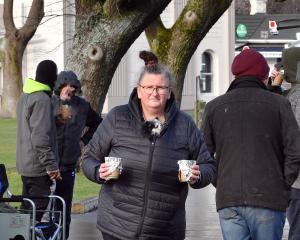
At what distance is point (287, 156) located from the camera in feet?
21.2

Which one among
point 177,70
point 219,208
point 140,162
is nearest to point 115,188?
point 140,162

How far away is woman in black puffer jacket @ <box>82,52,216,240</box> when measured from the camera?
570 centimetres

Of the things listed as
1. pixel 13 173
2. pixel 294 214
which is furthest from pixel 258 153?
pixel 13 173

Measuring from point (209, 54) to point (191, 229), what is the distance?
40745 mm

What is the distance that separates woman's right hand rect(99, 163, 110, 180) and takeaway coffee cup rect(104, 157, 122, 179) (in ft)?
0.05

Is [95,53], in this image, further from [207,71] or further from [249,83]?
[207,71]

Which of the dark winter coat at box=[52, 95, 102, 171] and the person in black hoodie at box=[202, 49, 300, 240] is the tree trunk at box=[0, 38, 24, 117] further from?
the person in black hoodie at box=[202, 49, 300, 240]

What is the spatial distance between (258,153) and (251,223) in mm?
439

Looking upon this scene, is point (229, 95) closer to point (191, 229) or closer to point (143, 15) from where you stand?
point (191, 229)

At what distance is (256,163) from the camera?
6.41 m

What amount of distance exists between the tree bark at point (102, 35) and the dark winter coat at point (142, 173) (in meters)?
9.93

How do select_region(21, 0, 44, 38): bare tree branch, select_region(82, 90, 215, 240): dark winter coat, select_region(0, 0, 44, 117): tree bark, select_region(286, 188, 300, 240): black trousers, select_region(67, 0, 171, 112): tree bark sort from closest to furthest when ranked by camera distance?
select_region(82, 90, 215, 240): dark winter coat, select_region(286, 188, 300, 240): black trousers, select_region(67, 0, 171, 112): tree bark, select_region(21, 0, 44, 38): bare tree branch, select_region(0, 0, 44, 117): tree bark

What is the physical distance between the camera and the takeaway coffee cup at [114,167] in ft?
18.3

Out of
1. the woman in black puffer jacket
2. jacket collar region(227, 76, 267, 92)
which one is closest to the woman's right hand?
the woman in black puffer jacket
